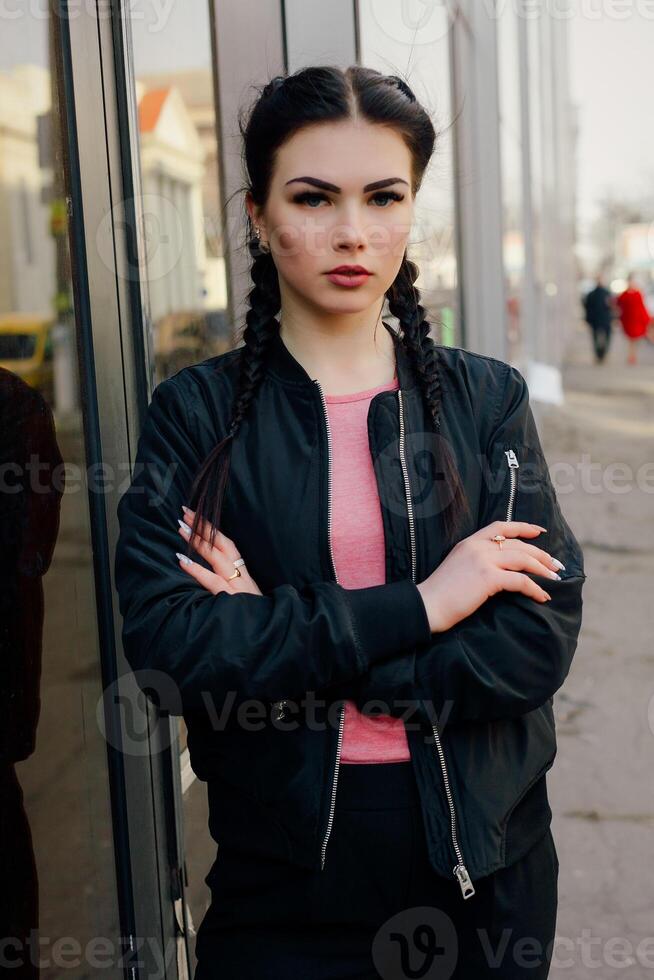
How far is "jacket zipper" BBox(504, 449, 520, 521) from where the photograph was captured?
1.92 metres

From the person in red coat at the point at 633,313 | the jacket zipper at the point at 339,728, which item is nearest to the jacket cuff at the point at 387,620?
the jacket zipper at the point at 339,728

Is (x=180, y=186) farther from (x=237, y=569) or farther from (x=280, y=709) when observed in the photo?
(x=280, y=709)

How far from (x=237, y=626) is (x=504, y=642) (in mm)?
418

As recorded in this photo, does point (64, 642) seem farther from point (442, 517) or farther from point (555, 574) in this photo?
point (555, 574)

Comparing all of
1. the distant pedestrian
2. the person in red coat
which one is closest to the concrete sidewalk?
the person in red coat

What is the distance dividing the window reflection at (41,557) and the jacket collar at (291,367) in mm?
421

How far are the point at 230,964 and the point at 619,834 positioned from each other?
2704mm

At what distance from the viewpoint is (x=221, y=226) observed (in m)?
3.06

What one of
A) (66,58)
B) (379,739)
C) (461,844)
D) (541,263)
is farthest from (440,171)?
(541,263)

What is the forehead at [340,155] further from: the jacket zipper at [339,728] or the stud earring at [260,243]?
the jacket zipper at [339,728]

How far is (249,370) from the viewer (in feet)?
6.31

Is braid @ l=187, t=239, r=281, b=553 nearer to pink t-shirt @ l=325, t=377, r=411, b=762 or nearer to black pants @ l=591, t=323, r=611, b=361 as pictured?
pink t-shirt @ l=325, t=377, r=411, b=762

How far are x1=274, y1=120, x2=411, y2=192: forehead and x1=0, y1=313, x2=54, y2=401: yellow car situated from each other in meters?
0.50

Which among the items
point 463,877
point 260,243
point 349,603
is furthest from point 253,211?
point 463,877
